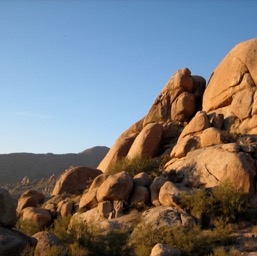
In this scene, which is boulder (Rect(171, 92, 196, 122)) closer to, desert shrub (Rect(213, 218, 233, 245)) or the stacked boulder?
desert shrub (Rect(213, 218, 233, 245))

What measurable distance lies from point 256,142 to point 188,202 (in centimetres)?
463

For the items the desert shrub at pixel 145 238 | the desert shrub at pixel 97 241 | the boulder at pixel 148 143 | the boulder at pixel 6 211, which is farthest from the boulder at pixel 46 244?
the boulder at pixel 148 143

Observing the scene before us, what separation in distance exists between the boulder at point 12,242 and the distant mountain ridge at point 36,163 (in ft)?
181

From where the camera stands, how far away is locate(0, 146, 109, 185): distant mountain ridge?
69.4 metres

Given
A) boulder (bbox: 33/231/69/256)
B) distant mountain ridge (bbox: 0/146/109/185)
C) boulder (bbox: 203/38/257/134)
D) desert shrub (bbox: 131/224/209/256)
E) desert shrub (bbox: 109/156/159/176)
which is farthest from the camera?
distant mountain ridge (bbox: 0/146/109/185)

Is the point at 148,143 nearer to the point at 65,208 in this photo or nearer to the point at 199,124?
the point at 199,124

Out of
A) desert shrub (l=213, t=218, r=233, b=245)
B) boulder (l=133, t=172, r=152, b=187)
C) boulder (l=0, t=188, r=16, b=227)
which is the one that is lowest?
desert shrub (l=213, t=218, r=233, b=245)

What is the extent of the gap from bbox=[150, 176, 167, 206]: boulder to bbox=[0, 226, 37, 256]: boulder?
657 cm

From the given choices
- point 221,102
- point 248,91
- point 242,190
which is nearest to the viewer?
point 242,190

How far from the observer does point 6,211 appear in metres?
11.6

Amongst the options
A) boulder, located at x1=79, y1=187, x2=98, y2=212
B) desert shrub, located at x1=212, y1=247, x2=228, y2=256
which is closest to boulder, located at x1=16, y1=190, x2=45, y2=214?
boulder, located at x1=79, y1=187, x2=98, y2=212

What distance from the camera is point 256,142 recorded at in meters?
17.8

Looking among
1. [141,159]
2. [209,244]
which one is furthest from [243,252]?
[141,159]

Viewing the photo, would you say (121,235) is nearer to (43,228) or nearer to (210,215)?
(210,215)
